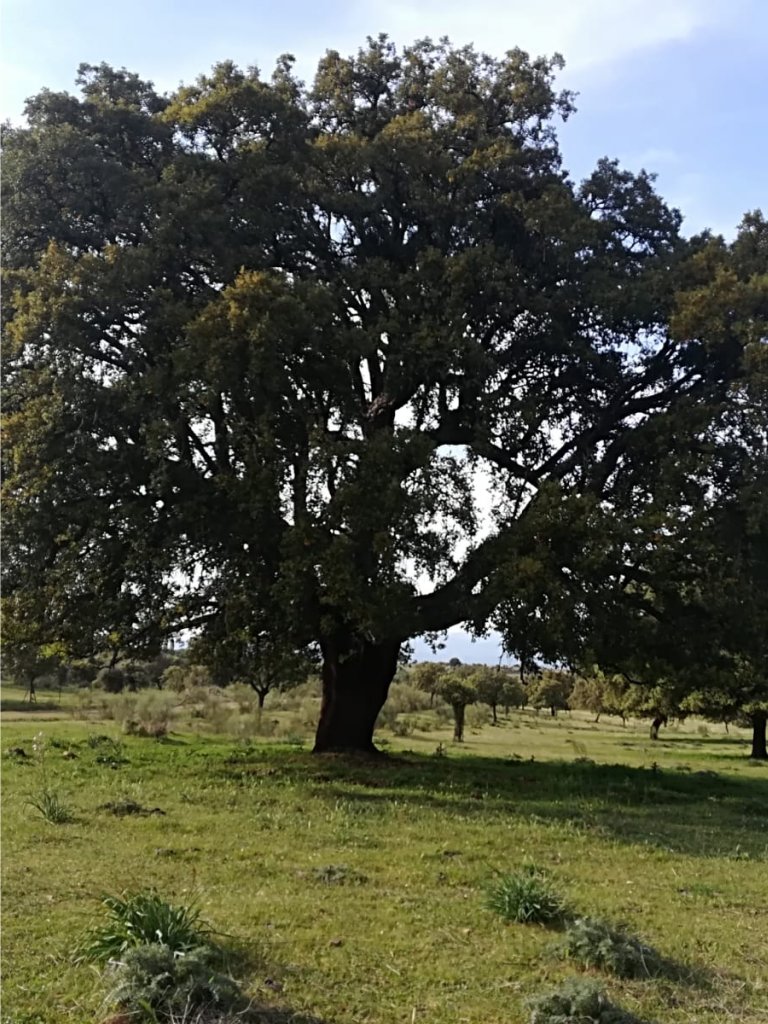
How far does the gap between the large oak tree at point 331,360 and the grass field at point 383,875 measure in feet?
9.60

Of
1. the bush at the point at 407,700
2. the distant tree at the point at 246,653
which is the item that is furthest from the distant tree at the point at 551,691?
the distant tree at the point at 246,653

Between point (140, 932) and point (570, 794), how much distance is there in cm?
1157

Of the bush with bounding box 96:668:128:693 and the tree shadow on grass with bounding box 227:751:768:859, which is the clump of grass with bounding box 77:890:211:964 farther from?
the bush with bounding box 96:668:128:693

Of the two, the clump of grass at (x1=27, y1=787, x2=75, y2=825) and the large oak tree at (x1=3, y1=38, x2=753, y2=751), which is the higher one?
the large oak tree at (x1=3, y1=38, x2=753, y2=751)

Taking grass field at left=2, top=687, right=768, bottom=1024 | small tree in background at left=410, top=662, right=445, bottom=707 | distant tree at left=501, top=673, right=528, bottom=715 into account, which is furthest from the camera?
small tree in background at left=410, top=662, right=445, bottom=707

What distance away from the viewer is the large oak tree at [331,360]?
49.9 ft

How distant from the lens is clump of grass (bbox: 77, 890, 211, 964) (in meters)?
5.40

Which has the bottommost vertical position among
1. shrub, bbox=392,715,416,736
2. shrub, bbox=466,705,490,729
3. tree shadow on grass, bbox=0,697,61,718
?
tree shadow on grass, bbox=0,697,61,718

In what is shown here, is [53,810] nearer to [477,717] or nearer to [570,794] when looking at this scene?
[570,794]

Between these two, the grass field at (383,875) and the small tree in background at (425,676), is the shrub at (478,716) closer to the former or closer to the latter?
the small tree in background at (425,676)

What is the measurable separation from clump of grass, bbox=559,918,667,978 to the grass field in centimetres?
16

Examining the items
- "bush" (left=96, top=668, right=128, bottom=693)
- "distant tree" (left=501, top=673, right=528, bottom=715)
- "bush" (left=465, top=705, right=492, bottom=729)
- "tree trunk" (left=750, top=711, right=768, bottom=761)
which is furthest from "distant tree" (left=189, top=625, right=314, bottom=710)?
"bush" (left=96, top=668, right=128, bottom=693)

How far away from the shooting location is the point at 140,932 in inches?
214

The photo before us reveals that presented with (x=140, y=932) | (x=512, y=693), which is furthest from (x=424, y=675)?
(x=140, y=932)
